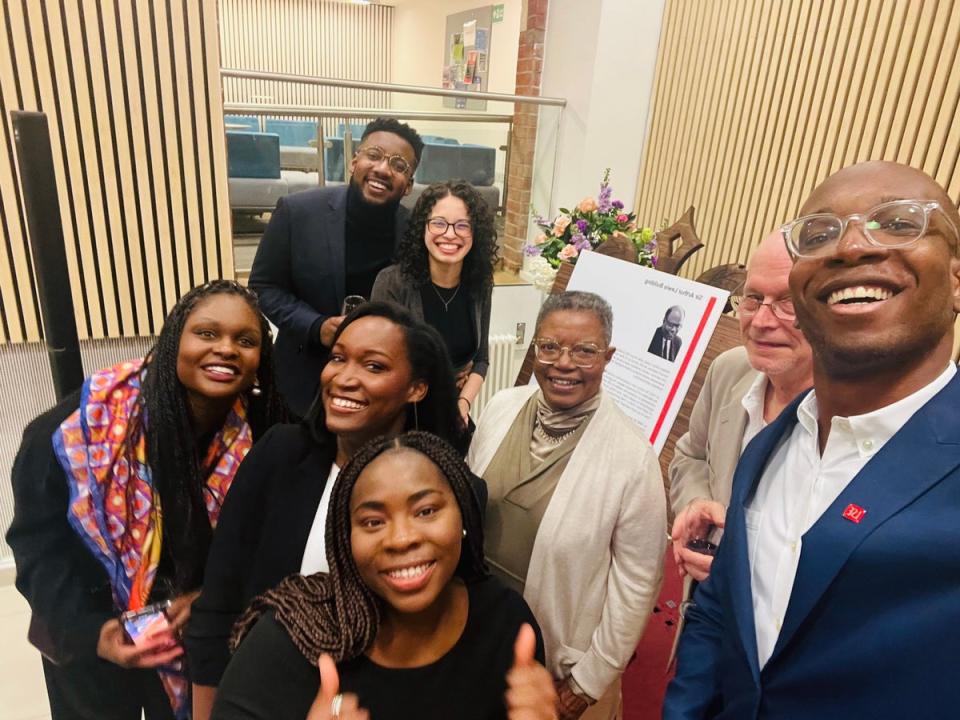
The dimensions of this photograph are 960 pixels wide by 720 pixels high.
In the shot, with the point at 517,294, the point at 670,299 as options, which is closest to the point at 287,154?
the point at 517,294

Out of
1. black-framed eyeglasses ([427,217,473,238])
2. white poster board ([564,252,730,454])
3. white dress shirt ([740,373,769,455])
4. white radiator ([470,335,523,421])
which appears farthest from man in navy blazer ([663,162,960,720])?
white radiator ([470,335,523,421])

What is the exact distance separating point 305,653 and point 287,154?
2973 millimetres

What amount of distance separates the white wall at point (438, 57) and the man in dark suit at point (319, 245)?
1742mm

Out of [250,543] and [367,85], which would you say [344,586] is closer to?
[250,543]

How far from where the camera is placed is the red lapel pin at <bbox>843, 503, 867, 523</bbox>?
0.91m

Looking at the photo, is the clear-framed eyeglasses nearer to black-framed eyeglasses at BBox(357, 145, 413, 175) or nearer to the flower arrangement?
black-framed eyeglasses at BBox(357, 145, 413, 175)

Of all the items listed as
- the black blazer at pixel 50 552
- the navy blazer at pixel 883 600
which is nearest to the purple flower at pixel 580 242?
the navy blazer at pixel 883 600

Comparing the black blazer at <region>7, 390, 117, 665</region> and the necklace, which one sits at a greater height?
the necklace

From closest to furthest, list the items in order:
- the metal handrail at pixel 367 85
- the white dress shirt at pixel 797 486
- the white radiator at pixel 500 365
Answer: the white dress shirt at pixel 797 486, the metal handrail at pixel 367 85, the white radiator at pixel 500 365

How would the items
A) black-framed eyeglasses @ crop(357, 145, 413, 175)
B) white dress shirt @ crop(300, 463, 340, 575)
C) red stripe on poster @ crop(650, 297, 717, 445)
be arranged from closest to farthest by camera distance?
white dress shirt @ crop(300, 463, 340, 575) < red stripe on poster @ crop(650, 297, 717, 445) < black-framed eyeglasses @ crop(357, 145, 413, 175)

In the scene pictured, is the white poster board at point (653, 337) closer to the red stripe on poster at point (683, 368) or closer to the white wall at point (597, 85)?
the red stripe on poster at point (683, 368)

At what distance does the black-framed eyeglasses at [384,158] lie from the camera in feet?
7.27

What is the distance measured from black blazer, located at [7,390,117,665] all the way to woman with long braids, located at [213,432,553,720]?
0.55 m

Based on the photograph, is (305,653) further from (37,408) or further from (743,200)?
(743,200)
